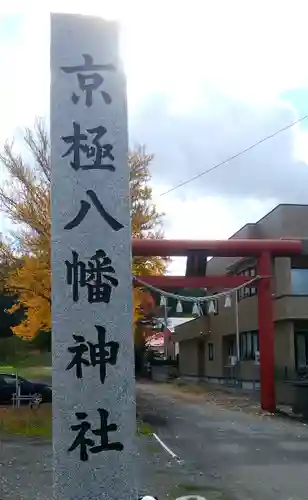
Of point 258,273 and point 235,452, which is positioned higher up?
point 258,273

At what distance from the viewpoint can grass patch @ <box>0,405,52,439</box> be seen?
15211 mm

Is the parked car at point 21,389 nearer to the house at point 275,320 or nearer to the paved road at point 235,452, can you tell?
the paved road at point 235,452

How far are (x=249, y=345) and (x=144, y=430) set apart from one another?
15754mm

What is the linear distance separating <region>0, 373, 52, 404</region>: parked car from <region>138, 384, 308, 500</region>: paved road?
14.6 ft

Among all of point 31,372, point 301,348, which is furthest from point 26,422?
point 31,372

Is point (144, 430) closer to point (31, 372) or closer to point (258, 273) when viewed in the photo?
point (258, 273)

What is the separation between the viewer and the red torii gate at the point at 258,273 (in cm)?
1916

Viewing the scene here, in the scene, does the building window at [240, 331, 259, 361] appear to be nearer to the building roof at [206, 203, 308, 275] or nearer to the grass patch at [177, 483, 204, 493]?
the building roof at [206, 203, 308, 275]

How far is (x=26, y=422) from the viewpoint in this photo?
16438 millimetres

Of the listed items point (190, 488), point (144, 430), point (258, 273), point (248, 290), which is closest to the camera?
point (190, 488)

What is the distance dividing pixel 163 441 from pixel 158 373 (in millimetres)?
31288

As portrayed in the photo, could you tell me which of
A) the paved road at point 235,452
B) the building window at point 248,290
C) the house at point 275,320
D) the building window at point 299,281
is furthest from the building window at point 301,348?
the paved road at point 235,452

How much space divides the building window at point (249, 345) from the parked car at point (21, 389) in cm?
985

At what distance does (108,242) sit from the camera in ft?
17.4
